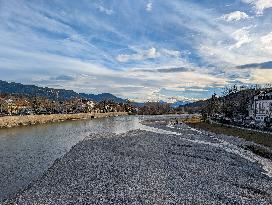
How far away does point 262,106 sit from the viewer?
113m

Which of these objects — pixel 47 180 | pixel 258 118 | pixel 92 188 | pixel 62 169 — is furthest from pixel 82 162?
pixel 258 118

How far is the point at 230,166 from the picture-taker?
40.4m

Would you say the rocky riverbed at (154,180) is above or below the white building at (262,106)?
below

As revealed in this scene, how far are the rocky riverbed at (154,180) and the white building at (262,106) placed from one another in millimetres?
62873

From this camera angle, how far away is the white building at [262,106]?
355 ft

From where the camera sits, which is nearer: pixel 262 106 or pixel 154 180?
pixel 154 180

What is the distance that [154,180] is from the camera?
32.1 meters

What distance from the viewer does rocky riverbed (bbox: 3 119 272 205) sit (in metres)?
26.6

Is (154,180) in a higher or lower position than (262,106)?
lower

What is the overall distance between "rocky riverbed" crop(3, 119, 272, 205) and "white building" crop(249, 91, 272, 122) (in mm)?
62873

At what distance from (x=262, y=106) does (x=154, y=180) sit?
9001cm

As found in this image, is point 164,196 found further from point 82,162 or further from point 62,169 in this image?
point 82,162

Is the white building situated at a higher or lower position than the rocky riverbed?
higher

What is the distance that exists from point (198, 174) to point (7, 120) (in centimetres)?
10393
